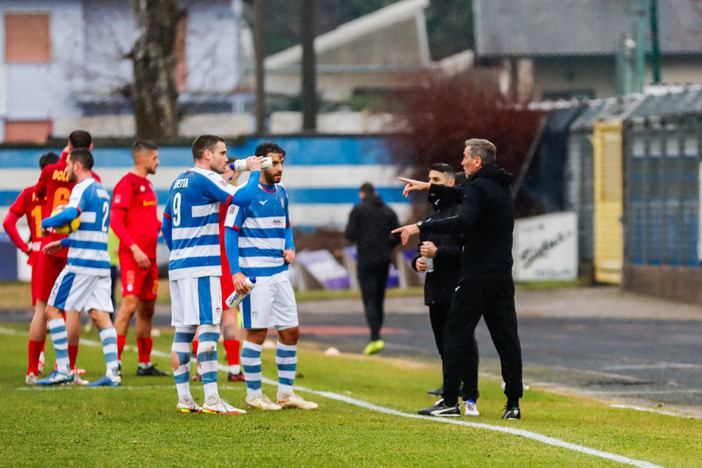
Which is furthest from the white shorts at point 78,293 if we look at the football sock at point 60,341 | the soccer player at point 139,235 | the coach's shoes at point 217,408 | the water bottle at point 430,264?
the water bottle at point 430,264

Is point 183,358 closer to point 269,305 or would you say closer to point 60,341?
point 269,305

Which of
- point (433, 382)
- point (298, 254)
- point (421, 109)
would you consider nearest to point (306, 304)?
Result: point (298, 254)

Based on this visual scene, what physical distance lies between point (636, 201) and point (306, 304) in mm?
6823

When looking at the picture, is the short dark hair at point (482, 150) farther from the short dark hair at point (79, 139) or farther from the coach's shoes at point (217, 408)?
the short dark hair at point (79, 139)

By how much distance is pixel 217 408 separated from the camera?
376 inches

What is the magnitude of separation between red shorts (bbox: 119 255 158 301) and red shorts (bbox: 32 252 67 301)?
1.87 ft

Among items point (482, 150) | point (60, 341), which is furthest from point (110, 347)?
point (482, 150)

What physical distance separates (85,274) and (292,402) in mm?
2502

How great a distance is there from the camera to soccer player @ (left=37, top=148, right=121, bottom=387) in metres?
11.4

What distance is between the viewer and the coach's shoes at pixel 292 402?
33.0 ft

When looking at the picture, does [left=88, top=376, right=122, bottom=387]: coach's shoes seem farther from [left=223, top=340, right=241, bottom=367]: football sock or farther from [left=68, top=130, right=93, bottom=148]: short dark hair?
[left=68, top=130, right=93, bottom=148]: short dark hair

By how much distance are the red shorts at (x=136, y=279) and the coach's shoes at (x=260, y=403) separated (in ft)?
8.11

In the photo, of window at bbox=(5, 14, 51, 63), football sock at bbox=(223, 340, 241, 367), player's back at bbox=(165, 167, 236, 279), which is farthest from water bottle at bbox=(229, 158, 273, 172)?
window at bbox=(5, 14, 51, 63)

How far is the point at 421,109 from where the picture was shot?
101 ft
